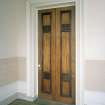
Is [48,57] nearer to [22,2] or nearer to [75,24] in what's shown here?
[75,24]

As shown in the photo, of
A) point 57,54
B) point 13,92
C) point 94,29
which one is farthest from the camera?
point 13,92

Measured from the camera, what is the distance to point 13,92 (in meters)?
3.54

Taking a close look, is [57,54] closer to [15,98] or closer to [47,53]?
[47,53]

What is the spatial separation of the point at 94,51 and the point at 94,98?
3.43 feet

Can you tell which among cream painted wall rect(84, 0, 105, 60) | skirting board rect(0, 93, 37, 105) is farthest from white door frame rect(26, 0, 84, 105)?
cream painted wall rect(84, 0, 105, 60)

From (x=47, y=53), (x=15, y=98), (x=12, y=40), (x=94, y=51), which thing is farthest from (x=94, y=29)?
(x=15, y=98)

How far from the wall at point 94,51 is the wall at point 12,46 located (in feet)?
5.75

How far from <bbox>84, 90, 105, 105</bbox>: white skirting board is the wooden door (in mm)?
468

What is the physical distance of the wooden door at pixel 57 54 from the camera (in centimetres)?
329

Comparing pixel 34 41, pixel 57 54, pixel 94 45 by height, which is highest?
pixel 34 41

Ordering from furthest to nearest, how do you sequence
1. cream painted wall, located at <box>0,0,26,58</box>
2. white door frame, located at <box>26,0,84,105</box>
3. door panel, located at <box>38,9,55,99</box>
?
1. door panel, located at <box>38,9,55,99</box>
2. cream painted wall, located at <box>0,0,26,58</box>
3. white door frame, located at <box>26,0,84,105</box>

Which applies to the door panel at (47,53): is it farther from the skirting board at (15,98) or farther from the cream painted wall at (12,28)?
Result: the cream painted wall at (12,28)

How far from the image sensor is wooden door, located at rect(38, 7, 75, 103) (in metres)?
3.29

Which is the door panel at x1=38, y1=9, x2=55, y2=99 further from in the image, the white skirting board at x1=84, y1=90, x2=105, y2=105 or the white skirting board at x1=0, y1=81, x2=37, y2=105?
the white skirting board at x1=84, y1=90, x2=105, y2=105
